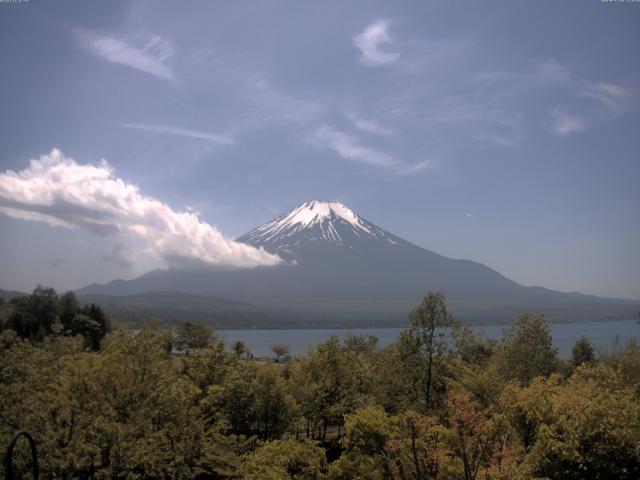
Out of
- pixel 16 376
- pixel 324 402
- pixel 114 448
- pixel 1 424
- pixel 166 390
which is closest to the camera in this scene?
pixel 114 448

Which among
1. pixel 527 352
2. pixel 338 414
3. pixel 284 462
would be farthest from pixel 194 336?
pixel 284 462

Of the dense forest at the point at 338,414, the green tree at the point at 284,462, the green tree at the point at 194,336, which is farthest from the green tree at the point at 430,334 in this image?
the green tree at the point at 194,336

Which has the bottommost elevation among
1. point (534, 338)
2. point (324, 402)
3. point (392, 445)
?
point (324, 402)

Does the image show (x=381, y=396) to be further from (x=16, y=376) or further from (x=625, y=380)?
(x=16, y=376)

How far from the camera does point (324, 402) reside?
2809 centimetres

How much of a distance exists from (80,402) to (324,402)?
14.4 meters

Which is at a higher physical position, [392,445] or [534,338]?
[534,338]

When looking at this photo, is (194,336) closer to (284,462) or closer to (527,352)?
(527,352)

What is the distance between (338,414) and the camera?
27.6 m

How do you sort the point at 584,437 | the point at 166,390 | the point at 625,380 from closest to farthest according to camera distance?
the point at 584,437
the point at 166,390
the point at 625,380

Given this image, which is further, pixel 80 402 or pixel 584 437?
pixel 80 402

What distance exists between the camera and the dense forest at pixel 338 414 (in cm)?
1310

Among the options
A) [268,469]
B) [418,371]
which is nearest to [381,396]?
[418,371]

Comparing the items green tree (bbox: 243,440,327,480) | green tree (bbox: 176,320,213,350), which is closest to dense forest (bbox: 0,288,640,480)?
green tree (bbox: 243,440,327,480)
